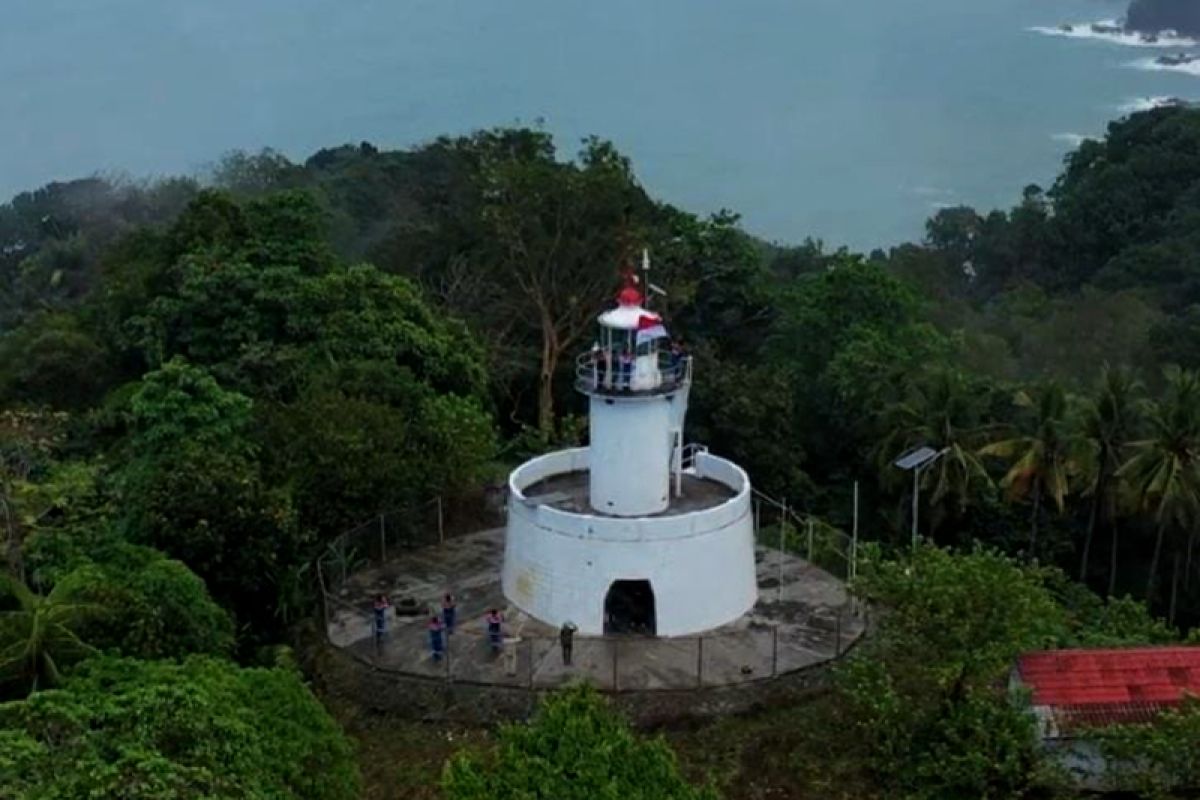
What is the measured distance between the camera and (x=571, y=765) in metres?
14.2

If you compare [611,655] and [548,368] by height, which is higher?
[548,368]

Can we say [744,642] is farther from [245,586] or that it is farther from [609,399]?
[245,586]

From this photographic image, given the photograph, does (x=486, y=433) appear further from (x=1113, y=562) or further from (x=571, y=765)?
(x=571, y=765)

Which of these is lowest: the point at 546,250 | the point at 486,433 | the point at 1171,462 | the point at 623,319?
the point at 1171,462

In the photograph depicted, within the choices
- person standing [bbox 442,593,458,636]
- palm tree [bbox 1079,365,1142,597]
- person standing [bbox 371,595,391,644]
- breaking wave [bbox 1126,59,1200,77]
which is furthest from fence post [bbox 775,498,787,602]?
breaking wave [bbox 1126,59,1200,77]

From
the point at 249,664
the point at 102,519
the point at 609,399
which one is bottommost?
the point at 249,664

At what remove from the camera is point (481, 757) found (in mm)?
15547

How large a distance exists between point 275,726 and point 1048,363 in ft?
102

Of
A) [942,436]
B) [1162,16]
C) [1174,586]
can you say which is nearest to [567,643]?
[942,436]

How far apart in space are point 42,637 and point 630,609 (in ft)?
30.3

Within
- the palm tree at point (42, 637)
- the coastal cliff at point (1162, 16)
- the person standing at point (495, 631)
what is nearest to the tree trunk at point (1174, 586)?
the person standing at point (495, 631)

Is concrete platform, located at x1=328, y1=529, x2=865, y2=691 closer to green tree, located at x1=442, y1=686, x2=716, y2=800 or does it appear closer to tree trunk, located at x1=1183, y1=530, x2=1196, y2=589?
green tree, located at x1=442, y1=686, x2=716, y2=800

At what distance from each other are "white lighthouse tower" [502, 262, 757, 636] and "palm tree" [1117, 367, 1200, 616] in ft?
30.5

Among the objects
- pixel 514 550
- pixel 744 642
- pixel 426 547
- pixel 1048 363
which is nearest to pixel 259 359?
pixel 426 547
